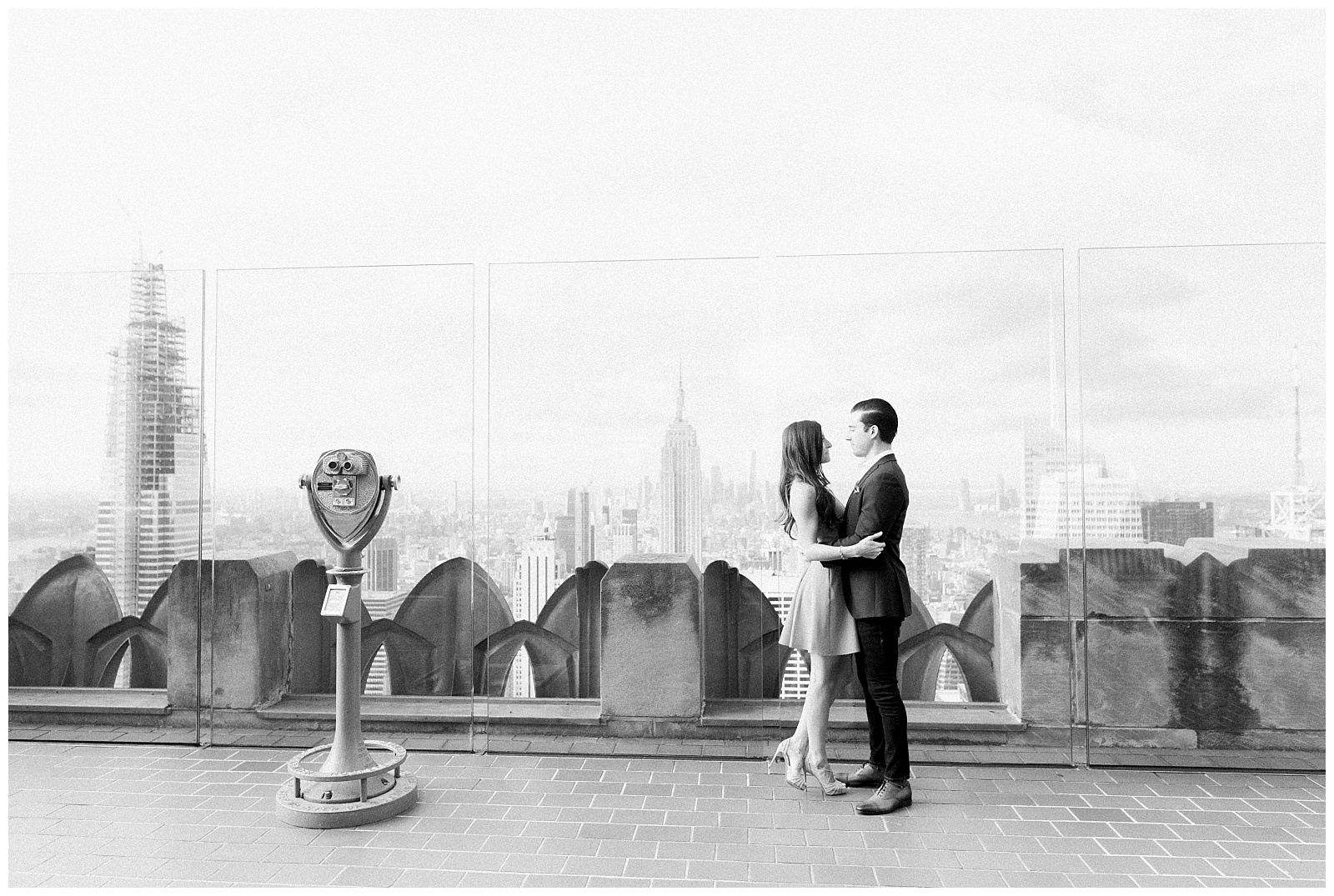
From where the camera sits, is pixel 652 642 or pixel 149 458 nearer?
pixel 652 642

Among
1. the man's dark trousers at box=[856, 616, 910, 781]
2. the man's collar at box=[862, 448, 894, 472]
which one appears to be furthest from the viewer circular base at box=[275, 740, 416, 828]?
the man's collar at box=[862, 448, 894, 472]

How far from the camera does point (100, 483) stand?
529 cm

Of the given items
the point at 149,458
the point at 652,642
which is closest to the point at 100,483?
the point at 149,458

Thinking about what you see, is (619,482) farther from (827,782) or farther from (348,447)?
(827,782)

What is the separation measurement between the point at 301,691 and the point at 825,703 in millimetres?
3086

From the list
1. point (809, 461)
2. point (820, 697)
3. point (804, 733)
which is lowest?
point (804, 733)

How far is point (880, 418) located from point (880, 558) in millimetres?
665

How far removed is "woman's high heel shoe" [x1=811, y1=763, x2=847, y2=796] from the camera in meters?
3.96

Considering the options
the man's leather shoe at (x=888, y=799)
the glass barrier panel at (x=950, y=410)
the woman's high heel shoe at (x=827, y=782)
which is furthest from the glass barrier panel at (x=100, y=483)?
the man's leather shoe at (x=888, y=799)

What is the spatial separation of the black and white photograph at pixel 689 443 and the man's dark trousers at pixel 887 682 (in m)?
0.03

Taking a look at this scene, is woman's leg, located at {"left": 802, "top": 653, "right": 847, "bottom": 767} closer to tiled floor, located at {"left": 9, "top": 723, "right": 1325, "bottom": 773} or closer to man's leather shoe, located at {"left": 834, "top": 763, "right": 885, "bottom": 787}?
man's leather shoe, located at {"left": 834, "top": 763, "right": 885, "bottom": 787}

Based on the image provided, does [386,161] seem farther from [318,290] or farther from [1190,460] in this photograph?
[1190,460]

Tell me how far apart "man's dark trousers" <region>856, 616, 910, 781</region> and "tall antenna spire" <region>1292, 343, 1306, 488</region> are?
2.57m

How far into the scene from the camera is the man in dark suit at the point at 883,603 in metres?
3.78
